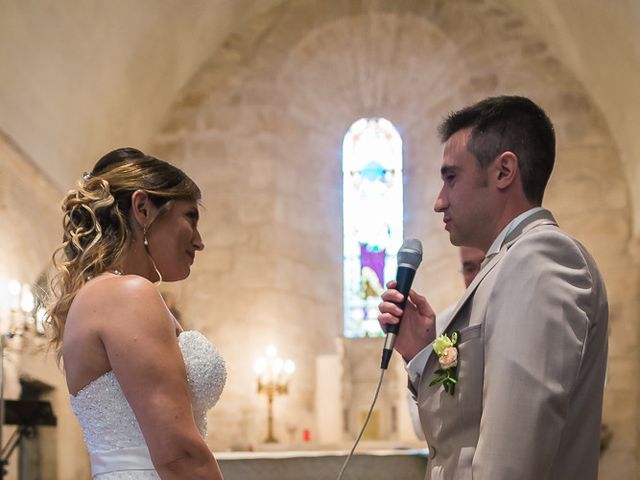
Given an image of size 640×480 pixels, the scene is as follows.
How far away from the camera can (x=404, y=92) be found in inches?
428

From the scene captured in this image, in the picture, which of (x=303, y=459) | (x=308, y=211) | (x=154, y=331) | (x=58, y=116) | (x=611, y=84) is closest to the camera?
(x=154, y=331)

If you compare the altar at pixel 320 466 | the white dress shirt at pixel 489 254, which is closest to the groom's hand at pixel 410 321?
the white dress shirt at pixel 489 254

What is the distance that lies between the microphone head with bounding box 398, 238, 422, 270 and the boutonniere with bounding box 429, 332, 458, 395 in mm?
365

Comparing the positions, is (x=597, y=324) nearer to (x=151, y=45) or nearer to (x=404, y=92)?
(x=151, y=45)

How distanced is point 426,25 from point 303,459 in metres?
7.61

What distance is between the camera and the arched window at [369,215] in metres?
10.7

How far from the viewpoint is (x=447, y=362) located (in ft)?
6.62

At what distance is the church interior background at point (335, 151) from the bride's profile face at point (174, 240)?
635cm

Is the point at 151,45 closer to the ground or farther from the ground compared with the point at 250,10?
closer to the ground

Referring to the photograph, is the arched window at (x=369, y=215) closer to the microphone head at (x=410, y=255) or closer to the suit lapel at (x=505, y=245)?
the microphone head at (x=410, y=255)

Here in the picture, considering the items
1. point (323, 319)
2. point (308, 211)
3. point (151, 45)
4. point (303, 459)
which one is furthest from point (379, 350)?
point (303, 459)

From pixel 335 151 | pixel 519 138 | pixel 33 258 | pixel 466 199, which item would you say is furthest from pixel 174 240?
pixel 335 151

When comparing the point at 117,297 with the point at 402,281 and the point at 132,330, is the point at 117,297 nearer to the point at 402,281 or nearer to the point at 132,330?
the point at 132,330

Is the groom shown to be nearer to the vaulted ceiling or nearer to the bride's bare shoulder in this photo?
the bride's bare shoulder
